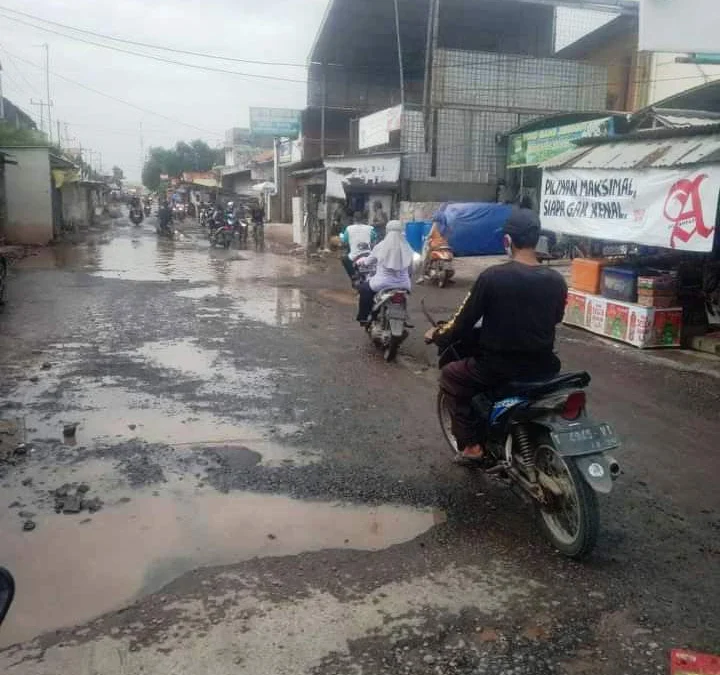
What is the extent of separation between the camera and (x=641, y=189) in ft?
26.5

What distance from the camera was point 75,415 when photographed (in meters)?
5.65

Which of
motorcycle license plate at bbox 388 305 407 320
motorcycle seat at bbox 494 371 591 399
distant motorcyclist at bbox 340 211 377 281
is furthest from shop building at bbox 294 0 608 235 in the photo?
motorcycle seat at bbox 494 371 591 399

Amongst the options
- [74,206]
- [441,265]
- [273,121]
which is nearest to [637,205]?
[441,265]

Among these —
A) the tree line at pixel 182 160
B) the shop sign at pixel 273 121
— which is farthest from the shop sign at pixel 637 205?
the tree line at pixel 182 160

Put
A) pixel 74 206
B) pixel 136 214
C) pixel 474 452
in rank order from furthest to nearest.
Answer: pixel 136 214 → pixel 74 206 → pixel 474 452

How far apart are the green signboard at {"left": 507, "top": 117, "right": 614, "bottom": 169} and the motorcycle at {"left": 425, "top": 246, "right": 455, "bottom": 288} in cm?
316

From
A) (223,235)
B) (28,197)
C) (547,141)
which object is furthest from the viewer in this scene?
(223,235)

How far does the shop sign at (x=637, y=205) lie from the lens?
23.6 feet

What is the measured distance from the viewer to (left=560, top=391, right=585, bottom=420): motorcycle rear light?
357cm

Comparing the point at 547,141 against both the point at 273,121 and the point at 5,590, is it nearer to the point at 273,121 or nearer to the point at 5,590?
the point at 5,590

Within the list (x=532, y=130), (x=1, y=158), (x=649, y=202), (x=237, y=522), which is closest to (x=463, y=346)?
(x=237, y=522)

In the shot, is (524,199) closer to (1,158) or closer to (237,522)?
(1,158)

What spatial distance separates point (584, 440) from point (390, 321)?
4654 mm

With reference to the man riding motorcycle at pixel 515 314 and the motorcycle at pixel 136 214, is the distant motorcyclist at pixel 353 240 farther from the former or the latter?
the motorcycle at pixel 136 214
